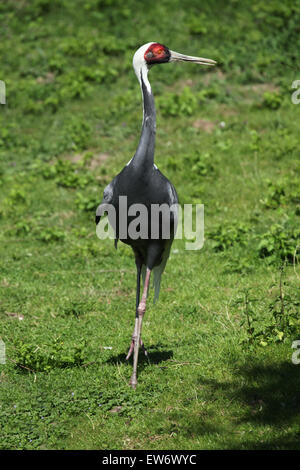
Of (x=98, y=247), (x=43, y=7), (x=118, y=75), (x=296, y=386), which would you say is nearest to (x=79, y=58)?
(x=118, y=75)

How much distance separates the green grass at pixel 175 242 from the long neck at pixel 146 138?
161 centimetres

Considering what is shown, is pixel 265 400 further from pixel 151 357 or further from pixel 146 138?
pixel 146 138

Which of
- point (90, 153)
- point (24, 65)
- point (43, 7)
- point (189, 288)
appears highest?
point (43, 7)

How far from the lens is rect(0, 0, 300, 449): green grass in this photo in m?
5.81

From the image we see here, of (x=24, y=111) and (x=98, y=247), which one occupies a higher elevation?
(x=24, y=111)

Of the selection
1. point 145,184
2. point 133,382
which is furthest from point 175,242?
point 133,382

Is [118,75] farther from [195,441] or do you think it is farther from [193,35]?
[195,441]

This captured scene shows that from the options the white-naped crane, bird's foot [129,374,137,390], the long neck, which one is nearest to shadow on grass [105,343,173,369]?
the white-naped crane

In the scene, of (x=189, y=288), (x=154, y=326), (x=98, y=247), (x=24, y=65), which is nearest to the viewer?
(x=154, y=326)

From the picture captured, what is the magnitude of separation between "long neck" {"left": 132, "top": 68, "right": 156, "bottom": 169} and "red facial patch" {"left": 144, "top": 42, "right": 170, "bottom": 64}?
0.89 feet

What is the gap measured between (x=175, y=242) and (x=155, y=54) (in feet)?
12.9

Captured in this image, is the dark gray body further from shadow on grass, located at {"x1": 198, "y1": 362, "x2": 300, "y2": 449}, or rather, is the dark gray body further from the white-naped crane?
shadow on grass, located at {"x1": 198, "y1": 362, "x2": 300, "y2": 449}

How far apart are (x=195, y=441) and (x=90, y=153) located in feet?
24.7

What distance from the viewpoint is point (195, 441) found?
5328 millimetres
